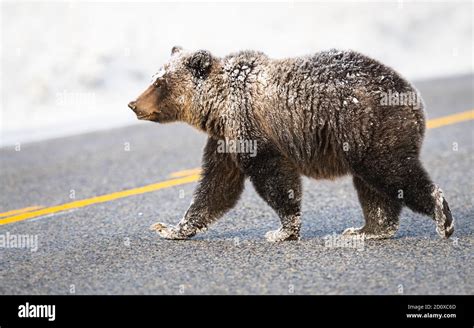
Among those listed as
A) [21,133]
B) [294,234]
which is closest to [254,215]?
[294,234]

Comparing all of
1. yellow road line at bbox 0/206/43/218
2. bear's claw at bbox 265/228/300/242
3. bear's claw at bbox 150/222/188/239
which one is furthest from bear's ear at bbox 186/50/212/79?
yellow road line at bbox 0/206/43/218

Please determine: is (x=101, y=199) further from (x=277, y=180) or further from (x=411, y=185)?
(x=411, y=185)

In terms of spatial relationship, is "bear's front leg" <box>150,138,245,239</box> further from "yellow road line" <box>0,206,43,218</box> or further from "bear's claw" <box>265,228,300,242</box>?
"yellow road line" <box>0,206,43,218</box>

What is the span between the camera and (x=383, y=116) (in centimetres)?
686

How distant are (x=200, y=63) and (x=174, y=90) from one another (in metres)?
0.33

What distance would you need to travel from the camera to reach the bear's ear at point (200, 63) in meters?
7.44

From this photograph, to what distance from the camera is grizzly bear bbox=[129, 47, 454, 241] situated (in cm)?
684

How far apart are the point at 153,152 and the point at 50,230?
13.0 ft

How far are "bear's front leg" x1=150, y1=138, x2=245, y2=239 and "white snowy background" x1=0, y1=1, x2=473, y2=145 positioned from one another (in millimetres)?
6835

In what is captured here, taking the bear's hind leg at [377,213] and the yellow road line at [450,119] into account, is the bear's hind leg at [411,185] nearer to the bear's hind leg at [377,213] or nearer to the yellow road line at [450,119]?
the bear's hind leg at [377,213]

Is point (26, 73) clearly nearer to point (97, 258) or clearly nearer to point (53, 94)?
point (53, 94)

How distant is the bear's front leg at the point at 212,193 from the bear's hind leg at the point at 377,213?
1.02 metres

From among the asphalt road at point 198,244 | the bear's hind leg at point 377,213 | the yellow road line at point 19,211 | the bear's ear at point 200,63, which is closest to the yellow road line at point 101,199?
the yellow road line at point 19,211

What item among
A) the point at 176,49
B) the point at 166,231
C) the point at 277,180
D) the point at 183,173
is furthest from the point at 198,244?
the point at 183,173
